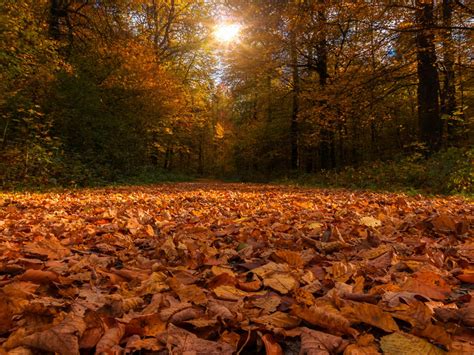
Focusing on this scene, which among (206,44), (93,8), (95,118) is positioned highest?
(206,44)

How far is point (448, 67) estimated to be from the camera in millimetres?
13398

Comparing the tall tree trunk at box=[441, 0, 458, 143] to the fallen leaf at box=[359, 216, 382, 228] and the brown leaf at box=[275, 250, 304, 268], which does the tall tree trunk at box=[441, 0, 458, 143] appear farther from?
the brown leaf at box=[275, 250, 304, 268]

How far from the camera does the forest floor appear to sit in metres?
1.12

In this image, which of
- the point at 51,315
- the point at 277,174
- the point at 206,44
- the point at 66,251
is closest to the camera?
the point at 51,315

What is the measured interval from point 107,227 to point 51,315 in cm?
212

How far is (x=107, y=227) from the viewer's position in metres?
3.40

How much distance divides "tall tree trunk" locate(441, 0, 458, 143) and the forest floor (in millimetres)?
7920

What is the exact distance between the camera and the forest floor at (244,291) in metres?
1.12

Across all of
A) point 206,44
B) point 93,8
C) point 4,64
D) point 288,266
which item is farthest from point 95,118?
point 206,44

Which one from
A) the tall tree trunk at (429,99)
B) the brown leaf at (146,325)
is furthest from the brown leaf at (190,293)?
the tall tree trunk at (429,99)

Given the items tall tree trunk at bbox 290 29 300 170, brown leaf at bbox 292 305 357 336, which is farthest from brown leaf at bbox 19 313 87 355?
tall tree trunk at bbox 290 29 300 170

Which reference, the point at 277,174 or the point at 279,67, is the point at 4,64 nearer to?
the point at 279,67

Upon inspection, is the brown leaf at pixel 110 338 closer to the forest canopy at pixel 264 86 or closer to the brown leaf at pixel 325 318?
the brown leaf at pixel 325 318

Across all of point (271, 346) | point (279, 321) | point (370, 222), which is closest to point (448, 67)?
point (370, 222)
